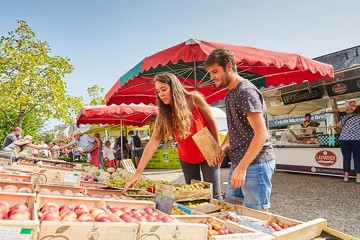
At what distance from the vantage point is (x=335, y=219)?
4.36m

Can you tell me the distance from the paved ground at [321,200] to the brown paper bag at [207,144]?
2426 millimetres

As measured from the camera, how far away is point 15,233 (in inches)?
45.5

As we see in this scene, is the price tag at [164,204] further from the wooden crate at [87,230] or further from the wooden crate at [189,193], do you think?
the wooden crate at [189,193]

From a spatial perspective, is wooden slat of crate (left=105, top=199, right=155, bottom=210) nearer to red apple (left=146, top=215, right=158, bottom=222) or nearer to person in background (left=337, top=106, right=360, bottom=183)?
red apple (left=146, top=215, right=158, bottom=222)

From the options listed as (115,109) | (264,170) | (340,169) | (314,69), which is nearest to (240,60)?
(314,69)

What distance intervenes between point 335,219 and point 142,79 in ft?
13.7

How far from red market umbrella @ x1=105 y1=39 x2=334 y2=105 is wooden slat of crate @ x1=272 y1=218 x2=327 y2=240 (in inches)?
96.3

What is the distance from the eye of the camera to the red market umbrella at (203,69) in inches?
151

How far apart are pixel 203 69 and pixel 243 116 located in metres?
3.80

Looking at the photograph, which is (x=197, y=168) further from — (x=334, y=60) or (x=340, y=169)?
(x=334, y=60)

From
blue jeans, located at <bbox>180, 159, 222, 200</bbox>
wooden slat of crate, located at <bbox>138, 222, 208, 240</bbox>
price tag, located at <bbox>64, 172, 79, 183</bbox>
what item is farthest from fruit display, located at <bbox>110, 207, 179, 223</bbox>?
price tag, located at <bbox>64, 172, 79, 183</bbox>

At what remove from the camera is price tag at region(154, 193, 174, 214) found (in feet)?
6.42

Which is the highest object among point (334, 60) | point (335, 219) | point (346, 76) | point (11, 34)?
point (11, 34)

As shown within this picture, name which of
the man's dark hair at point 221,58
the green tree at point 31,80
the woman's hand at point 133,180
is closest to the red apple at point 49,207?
the woman's hand at point 133,180
